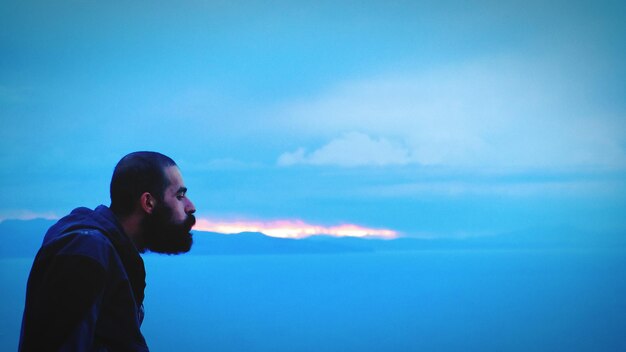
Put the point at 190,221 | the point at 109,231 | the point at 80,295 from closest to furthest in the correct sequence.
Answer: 1. the point at 80,295
2. the point at 109,231
3. the point at 190,221

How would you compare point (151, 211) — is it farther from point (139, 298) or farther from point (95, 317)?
point (95, 317)

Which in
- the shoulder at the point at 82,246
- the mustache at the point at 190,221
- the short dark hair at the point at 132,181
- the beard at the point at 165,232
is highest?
the short dark hair at the point at 132,181

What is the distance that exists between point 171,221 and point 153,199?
7cm

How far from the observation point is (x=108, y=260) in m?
0.86

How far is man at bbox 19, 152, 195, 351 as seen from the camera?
2.57ft

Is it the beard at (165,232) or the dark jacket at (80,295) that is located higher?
the beard at (165,232)

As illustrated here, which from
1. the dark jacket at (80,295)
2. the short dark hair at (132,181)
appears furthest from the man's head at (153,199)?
the dark jacket at (80,295)

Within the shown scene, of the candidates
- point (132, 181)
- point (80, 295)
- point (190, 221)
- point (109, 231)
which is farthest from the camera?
point (190, 221)

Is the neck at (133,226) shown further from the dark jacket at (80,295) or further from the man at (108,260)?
the dark jacket at (80,295)

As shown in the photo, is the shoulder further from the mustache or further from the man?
the mustache

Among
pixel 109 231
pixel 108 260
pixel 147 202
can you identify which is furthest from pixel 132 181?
pixel 108 260

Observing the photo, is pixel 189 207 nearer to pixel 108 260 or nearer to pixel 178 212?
pixel 178 212

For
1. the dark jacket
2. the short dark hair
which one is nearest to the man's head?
Answer: the short dark hair

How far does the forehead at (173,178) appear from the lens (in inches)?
44.1
